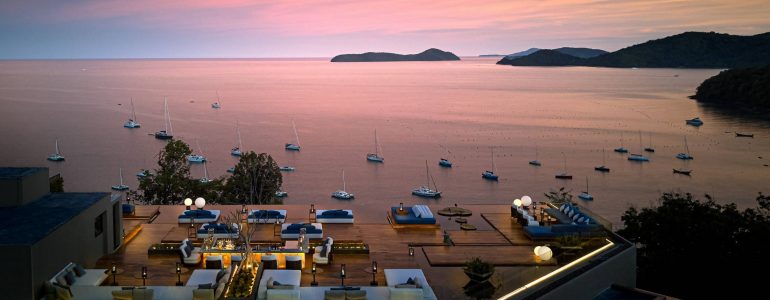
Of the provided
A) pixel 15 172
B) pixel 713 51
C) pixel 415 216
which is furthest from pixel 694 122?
pixel 713 51

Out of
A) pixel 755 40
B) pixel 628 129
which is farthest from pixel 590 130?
pixel 755 40

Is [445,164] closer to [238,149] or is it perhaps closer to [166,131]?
[238,149]

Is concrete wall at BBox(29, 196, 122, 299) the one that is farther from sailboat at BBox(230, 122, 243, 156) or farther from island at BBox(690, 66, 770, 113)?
island at BBox(690, 66, 770, 113)

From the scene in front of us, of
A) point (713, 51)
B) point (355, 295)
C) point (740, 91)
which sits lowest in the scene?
point (355, 295)

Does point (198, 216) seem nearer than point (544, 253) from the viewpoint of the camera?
No

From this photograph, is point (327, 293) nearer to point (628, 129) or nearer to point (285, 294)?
point (285, 294)

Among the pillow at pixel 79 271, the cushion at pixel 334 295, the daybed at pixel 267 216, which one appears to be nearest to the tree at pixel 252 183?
the daybed at pixel 267 216
